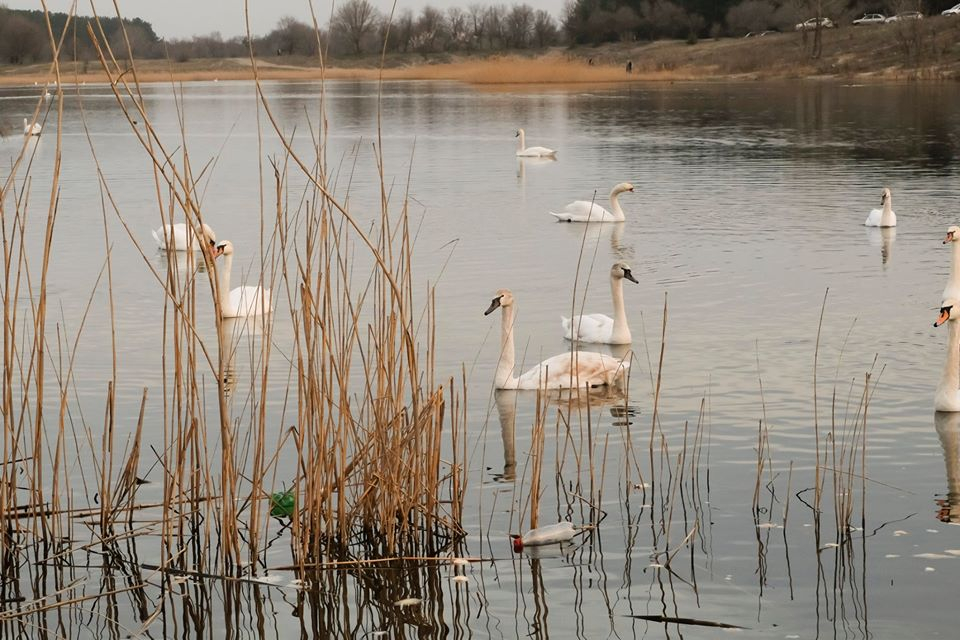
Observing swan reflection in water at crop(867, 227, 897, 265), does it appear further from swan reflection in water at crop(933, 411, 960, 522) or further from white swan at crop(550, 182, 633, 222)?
swan reflection in water at crop(933, 411, 960, 522)

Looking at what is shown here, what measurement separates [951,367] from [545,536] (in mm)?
3341

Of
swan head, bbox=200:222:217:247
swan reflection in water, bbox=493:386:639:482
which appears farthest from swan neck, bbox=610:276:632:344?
swan head, bbox=200:222:217:247

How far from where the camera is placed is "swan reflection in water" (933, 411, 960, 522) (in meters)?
6.58

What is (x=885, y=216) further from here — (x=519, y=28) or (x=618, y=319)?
(x=519, y=28)

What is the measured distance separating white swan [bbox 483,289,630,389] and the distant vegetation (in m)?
65.3

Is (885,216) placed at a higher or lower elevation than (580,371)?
higher

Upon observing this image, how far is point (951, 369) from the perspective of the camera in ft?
26.7

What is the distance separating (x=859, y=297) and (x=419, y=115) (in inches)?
1304


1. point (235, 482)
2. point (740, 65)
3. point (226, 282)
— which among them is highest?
Answer: point (740, 65)

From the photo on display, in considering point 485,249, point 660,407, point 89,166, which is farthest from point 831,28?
point 660,407

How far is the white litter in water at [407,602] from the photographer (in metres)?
5.44

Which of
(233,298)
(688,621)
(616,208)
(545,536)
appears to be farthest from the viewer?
(616,208)

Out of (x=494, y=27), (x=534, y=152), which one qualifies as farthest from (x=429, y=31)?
(x=534, y=152)

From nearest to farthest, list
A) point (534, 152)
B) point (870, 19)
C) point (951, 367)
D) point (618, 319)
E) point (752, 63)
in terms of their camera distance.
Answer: point (951, 367) < point (618, 319) < point (534, 152) < point (752, 63) < point (870, 19)
